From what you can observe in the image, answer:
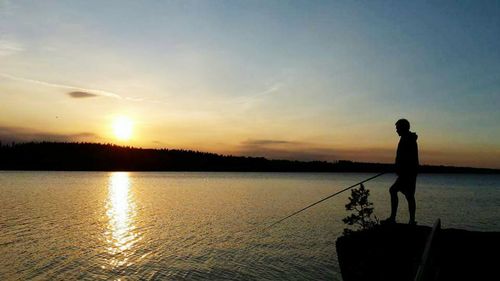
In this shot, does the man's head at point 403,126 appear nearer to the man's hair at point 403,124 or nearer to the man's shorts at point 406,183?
the man's hair at point 403,124

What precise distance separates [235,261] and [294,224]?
12132 mm

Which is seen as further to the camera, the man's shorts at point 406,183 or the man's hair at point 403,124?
the man's hair at point 403,124

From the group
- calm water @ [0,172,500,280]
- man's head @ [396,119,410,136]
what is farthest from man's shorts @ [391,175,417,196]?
calm water @ [0,172,500,280]

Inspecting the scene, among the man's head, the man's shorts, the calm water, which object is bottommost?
the calm water

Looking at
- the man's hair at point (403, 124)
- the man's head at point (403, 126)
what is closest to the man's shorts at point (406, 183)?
the man's head at point (403, 126)

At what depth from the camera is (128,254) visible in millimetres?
19531

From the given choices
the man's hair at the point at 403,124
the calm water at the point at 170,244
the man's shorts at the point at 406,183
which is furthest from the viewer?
the calm water at the point at 170,244

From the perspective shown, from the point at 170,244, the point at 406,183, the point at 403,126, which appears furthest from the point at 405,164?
the point at 170,244

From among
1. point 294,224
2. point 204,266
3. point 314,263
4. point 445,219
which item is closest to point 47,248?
point 204,266

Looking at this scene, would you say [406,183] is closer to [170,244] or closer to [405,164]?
[405,164]

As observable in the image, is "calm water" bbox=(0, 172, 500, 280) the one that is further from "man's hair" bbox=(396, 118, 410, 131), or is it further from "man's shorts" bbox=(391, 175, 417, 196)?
"man's hair" bbox=(396, 118, 410, 131)

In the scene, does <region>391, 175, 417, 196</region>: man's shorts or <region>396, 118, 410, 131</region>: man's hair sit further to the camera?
<region>396, 118, 410, 131</region>: man's hair

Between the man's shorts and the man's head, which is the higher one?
the man's head

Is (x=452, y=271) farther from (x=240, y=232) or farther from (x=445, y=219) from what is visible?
(x=445, y=219)
